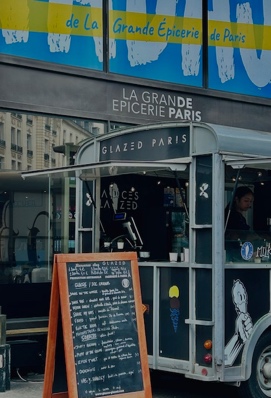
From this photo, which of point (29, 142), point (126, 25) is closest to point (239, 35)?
point (126, 25)

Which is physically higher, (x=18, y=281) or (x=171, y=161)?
(x=171, y=161)

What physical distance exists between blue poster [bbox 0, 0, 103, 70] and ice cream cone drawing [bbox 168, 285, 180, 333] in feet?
13.5

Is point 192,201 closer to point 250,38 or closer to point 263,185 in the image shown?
point 263,185

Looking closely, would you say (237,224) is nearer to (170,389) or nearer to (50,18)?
(170,389)

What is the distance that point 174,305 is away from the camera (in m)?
8.01

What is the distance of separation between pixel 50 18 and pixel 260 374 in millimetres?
5459

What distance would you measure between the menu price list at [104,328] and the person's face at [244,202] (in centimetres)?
166

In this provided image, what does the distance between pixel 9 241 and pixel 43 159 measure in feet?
3.77

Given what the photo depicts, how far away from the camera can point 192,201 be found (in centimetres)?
796

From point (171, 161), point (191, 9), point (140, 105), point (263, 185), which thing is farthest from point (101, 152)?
point (191, 9)

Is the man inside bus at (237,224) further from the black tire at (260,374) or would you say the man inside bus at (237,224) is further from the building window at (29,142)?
the building window at (29,142)

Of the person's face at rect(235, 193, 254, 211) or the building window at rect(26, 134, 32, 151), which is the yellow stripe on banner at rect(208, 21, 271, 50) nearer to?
the building window at rect(26, 134, 32, 151)

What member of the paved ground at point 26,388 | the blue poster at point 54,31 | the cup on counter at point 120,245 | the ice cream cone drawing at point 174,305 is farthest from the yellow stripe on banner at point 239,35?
the paved ground at point 26,388

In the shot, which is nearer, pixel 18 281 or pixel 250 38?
pixel 18 281
